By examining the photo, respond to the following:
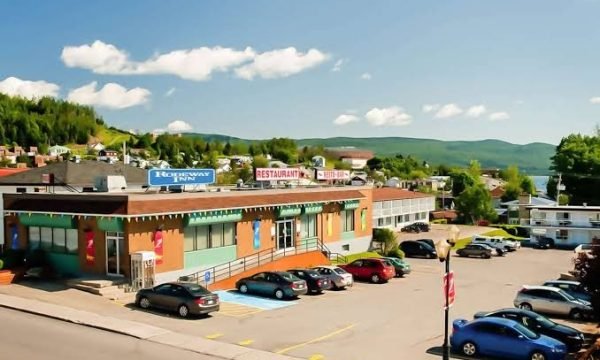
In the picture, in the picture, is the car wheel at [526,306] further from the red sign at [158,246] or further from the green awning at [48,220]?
the green awning at [48,220]

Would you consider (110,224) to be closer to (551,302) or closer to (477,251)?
(551,302)

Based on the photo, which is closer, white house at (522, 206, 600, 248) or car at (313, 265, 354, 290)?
car at (313, 265, 354, 290)

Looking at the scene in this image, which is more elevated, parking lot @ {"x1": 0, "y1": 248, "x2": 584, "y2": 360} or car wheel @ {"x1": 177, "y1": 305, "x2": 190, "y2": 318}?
car wheel @ {"x1": 177, "y1": 305, "x2": 190, "y2": 318}

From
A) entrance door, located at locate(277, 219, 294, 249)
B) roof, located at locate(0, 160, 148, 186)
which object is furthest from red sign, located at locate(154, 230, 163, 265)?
roof, located at locate(0, 160, 148, 186)

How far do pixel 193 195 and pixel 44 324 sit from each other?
1322 cm

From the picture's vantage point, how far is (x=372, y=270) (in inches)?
1554

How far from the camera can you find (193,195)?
36.3 meters

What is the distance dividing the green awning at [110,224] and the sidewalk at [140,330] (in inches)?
215

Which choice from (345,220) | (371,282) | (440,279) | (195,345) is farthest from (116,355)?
(345,220)

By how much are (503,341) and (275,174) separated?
27.4 meters

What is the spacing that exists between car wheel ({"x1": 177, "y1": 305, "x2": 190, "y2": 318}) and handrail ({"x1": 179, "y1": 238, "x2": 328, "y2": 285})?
6.45 meters

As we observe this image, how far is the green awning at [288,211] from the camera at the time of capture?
142ft

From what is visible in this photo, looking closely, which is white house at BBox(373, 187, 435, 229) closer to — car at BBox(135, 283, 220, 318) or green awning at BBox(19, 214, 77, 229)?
green awning at BBox(19, 214, 77, 229)

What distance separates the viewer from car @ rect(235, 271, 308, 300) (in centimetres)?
3248
